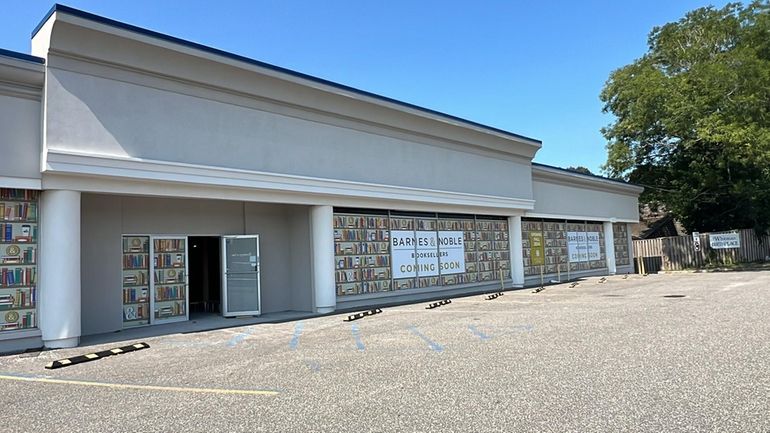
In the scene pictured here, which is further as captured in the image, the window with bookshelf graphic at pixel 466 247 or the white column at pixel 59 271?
the window with bookshelf graphic at pixel 466 247

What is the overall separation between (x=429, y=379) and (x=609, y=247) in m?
23.2

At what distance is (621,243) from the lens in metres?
28.5

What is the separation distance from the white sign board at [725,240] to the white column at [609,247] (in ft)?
21.7

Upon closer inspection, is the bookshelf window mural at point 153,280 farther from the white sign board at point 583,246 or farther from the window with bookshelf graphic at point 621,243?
the window with bookshelf graphic at point 621,243

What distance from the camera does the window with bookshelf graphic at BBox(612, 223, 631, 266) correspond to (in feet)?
91.6

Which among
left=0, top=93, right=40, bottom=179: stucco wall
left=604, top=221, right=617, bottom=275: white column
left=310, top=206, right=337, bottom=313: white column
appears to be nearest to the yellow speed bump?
left=0, top=93, right=40, bottom=179: stucco wall

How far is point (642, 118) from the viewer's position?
27.7 metres

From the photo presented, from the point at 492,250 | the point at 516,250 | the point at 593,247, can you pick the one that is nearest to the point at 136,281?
the point at 492,250

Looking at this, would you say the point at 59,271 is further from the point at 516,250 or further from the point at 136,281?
the point at 516,250

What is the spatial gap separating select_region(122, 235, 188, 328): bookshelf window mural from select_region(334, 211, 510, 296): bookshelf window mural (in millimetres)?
4062

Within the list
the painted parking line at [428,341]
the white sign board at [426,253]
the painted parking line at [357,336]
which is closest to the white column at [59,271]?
the painted parking line at [357,336]

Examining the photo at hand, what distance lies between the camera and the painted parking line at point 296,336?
9.28m

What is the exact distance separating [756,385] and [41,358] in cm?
996

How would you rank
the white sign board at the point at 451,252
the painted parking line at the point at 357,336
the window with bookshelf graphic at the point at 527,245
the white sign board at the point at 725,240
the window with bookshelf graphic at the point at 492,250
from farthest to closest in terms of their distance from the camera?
the white sign board at the point at 725,240 → the window with bookshelf graphic at the point at 527,245 → the window with bookshelf graphic at the point at 492,250 → the white sign board at the point at 451,252 → the painted parking line at the point at 357,336
